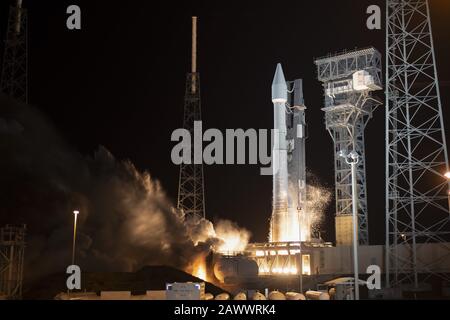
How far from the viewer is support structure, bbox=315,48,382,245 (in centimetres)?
6850

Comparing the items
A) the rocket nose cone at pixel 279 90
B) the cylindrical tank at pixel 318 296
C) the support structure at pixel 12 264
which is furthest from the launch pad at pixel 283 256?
the support structure at pixel 12 264

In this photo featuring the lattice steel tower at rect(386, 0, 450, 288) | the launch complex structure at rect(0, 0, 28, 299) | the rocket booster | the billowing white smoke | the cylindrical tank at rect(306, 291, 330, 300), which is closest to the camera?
the launch complex structure at rect(0, 0, 28, 299)

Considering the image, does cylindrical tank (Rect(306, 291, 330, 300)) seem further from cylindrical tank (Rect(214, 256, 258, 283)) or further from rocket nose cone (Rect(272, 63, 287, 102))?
rocket nose cone (Rect(272, 63, 287, 102))

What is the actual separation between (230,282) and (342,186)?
17514mm

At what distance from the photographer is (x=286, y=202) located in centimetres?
6688

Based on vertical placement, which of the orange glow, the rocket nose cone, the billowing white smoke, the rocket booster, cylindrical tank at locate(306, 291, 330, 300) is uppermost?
the rocket nose cone

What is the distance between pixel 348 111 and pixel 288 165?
948 centimetres

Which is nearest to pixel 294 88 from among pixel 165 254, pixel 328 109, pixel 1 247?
pixel 328 109

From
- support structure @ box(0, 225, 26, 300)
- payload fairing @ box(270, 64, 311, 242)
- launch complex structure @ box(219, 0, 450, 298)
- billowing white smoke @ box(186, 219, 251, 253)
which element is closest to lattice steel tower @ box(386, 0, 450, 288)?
launch complex structure @ box(219, 0, 450, 298)

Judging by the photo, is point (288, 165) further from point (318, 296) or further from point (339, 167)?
point (318, 296)

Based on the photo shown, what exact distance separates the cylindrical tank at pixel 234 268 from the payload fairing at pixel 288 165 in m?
4.62

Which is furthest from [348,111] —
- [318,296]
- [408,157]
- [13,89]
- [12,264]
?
[12,264]

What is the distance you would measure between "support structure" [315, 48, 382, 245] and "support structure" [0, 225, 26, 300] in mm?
38237
